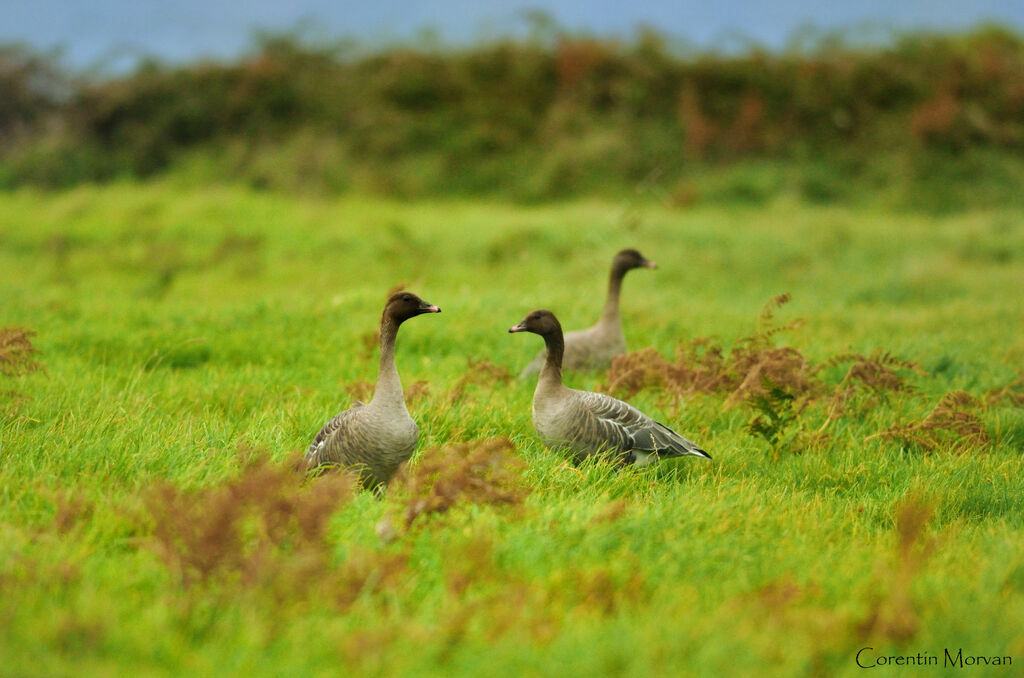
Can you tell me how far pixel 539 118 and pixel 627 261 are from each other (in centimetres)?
1416

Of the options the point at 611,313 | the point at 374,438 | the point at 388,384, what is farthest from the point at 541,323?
the point at 611,313

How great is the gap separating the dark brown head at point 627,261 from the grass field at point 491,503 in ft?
2.79

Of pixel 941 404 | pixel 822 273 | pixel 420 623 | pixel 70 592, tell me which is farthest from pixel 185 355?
pixel 822 273

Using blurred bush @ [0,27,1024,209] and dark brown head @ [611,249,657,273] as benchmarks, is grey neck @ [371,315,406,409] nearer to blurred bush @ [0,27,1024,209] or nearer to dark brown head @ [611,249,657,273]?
dark brown head @ [611,249,657,273]

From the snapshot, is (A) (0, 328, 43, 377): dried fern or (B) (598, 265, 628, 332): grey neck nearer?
(A) (0, 328, 43, 377): dried fern

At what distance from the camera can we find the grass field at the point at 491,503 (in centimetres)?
324

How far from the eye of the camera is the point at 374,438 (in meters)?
4.77

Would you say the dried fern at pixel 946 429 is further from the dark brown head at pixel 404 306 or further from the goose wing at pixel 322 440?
the goose wing at pixel 322 440

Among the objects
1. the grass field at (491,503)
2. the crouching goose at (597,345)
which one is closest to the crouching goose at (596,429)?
the grass field at (491,503)

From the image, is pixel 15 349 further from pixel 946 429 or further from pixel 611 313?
pixel 946 429

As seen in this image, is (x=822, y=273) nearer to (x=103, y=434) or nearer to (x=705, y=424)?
(x=705, y=424)

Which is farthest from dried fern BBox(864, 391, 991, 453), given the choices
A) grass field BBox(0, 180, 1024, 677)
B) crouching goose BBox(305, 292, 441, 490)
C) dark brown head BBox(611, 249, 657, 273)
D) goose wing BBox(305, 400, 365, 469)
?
goose wing BBox(305, 400, 365, 469)

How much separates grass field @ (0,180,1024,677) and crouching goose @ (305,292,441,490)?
29cm

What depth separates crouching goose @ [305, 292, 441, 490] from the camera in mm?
4793
